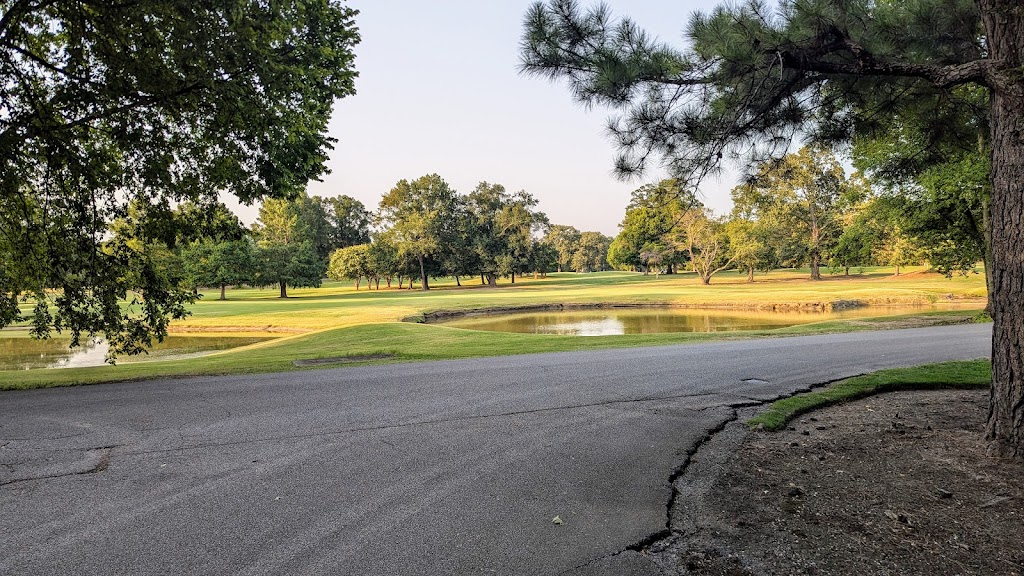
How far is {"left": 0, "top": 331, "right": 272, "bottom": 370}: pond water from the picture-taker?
50.9ft

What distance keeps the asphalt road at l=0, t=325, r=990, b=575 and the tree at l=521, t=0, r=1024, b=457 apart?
2858 mm

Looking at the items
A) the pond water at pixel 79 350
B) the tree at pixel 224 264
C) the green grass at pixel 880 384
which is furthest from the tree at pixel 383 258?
the green grass at pixel 880 384

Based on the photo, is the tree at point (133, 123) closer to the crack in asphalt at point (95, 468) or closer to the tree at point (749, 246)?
the crack in asphalt at point (95, 468)

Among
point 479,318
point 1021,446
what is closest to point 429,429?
point 1021,446

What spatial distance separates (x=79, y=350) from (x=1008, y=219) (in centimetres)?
2355

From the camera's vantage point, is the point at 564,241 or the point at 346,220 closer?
the point at 346,220

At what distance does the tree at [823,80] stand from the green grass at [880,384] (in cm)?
194

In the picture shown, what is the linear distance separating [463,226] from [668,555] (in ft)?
208

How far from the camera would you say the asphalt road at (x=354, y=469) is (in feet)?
10.3

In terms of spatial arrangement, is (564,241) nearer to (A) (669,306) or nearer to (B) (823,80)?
A: (A) (669,306)

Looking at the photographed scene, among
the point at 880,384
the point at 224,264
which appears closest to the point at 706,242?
the point at 224,264

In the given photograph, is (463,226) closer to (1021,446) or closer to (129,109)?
(129,109)

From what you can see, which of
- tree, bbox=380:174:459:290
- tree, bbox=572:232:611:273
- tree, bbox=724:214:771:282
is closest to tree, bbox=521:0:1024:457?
tree, bbox=724:214:771:282

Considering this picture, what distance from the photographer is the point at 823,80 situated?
5.37m
